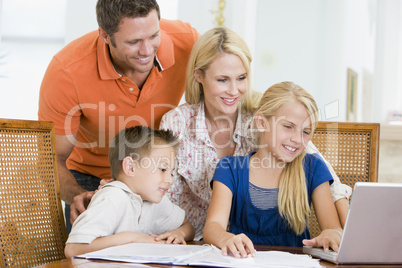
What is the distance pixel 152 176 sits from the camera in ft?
4.83

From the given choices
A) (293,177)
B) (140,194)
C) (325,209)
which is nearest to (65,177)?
(140,194)

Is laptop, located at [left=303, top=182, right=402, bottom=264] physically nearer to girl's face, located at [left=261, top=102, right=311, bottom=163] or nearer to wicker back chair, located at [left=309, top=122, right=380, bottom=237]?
girl's face, located at [left=261, top=102, right=311, bottom=163]

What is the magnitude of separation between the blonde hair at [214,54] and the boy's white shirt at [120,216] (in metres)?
0.54

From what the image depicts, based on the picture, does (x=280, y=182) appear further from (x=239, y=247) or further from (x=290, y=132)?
(x=239, y=247)

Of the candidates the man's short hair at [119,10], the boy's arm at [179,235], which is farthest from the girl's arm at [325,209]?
the man's short hair at [119,10]

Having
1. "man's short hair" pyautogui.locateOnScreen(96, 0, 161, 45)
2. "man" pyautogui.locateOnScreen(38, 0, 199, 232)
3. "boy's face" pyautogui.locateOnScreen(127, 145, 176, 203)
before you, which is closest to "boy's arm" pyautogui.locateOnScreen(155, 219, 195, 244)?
"boy's face" pyautogui.locateOnScreen(127, 145, 176, 203)

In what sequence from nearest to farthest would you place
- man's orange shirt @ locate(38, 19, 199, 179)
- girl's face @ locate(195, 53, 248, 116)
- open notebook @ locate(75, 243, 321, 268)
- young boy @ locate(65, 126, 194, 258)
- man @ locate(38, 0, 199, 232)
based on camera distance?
open notebook @ locate(75, 243, 321, 268), young boy @ locate(65, 126, 194, 258), girl's face @ locate(195, 53, 248, 116), man @ locate(38, 0, 199, 232), man's orange shirt @ locate(38, 19, 199, 179)

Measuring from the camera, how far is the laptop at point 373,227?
974mm

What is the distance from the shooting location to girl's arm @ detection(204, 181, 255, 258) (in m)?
1.09

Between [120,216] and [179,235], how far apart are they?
206 millimetres

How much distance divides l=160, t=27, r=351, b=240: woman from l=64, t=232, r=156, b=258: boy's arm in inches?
22.4

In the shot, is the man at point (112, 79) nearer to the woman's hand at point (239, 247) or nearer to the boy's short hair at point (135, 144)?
the boy's short hair at point (135, 144)

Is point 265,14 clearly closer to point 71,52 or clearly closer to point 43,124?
point 71,52

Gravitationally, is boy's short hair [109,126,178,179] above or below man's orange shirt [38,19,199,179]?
below
